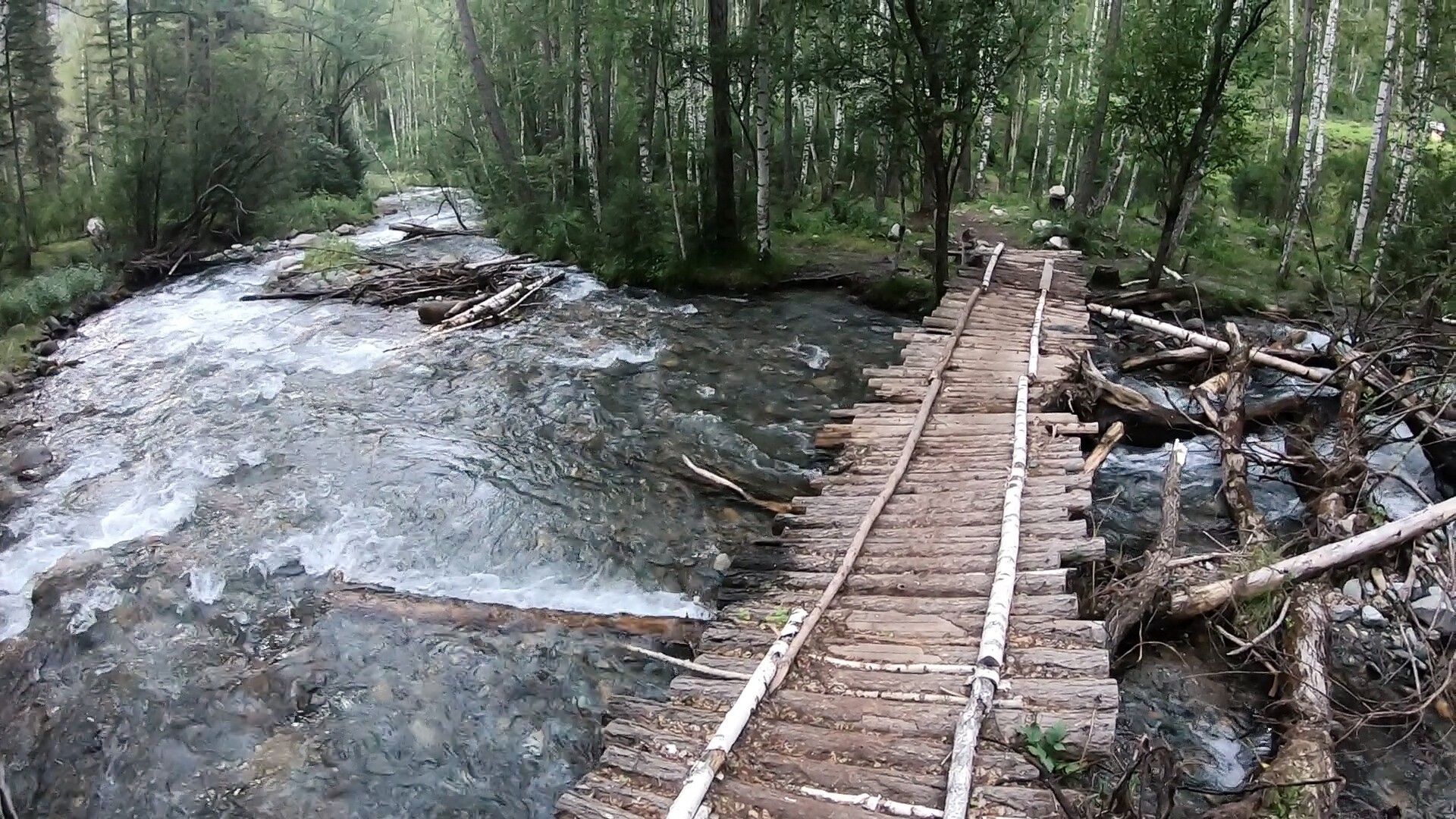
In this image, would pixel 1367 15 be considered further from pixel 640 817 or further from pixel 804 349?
pixel 640 817

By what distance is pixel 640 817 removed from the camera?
342cm

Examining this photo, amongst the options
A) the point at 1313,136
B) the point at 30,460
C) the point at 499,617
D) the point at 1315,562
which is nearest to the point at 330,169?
the point at 30,460

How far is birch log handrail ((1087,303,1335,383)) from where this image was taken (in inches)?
347

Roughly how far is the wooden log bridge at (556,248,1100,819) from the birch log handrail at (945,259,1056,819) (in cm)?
1

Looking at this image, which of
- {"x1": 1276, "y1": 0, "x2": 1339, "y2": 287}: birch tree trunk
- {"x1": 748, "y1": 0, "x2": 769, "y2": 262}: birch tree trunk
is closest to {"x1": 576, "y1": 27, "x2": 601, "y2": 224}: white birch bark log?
{"x1": 748, "y1": 0, "x2": 769, "y2": 262}: birch tree trunk

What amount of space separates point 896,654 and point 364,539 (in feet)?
16.3

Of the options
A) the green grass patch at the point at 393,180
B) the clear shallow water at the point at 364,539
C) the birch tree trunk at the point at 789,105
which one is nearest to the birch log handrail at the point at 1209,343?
the clear shallow water at the point at 364,539

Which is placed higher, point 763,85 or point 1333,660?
point 763,85

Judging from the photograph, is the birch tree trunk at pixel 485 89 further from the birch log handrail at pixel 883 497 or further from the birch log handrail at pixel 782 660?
the birch log handrail at pixel 782 660

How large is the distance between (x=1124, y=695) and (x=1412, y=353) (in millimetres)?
5990

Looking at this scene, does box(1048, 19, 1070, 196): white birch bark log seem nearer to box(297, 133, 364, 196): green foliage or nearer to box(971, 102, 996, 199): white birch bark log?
box(971, 102, 996, 199): white birch bark log

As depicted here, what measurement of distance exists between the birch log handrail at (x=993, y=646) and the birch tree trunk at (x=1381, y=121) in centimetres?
1209

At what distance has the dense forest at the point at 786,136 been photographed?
40.5 ft

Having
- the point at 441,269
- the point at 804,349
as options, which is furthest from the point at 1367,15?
the point at 441,269
